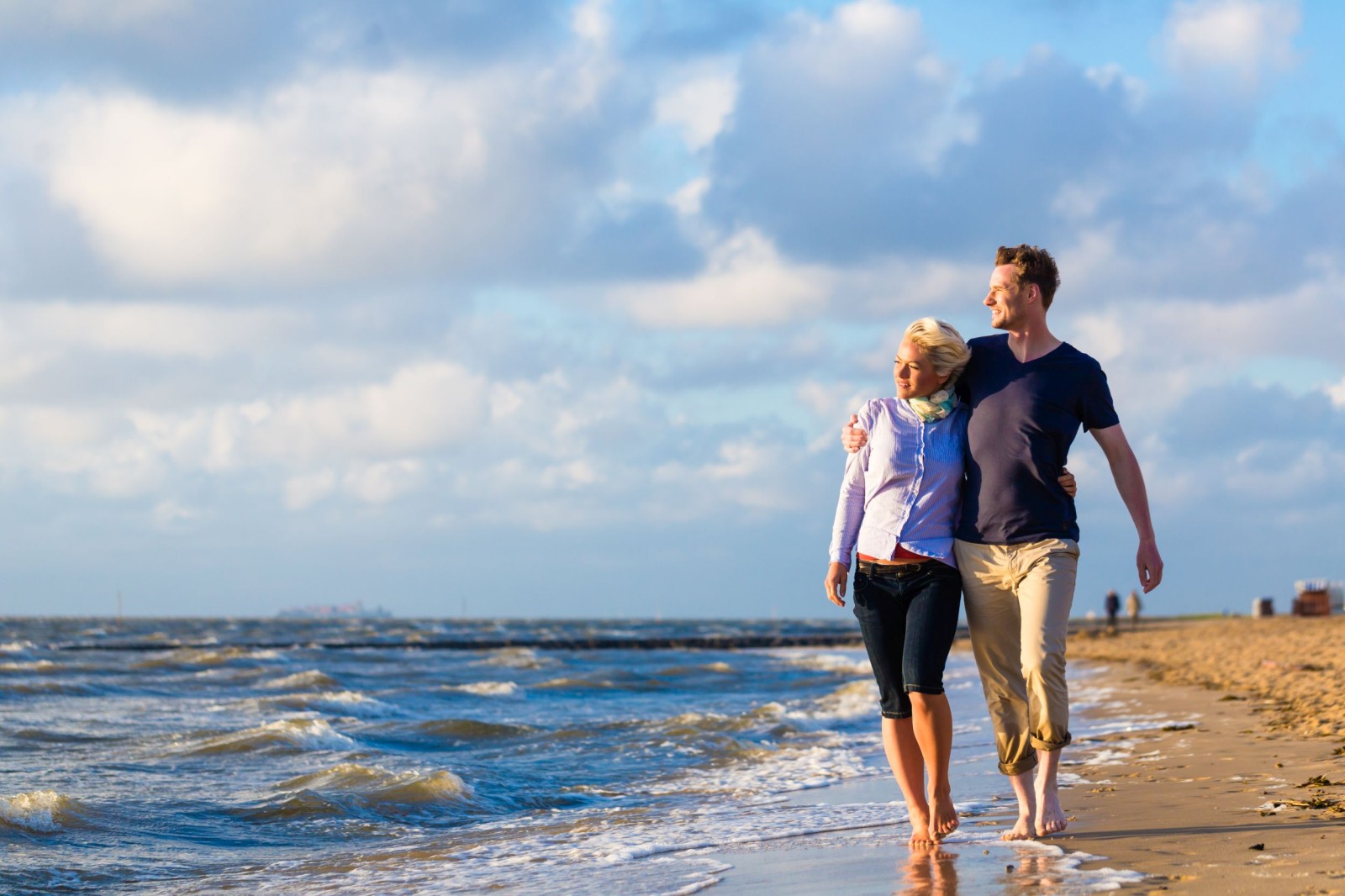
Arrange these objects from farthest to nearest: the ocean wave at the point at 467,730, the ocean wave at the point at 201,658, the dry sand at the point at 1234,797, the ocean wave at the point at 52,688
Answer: the ocean wave at the point at 201,658
the ocean wave at the point at 52,688
the ocean wave at the point at 467,730
the dry sand at the point at 1234,797

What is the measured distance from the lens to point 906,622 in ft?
15.4

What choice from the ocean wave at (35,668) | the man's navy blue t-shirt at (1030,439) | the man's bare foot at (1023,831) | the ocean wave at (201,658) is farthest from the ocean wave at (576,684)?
the man's navy blue t-shirt at (1030,439)

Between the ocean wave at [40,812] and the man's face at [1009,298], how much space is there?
6581 mm

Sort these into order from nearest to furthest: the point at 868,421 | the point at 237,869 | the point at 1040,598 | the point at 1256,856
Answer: the point at 1256,856, the point at 1040,598, the point at 868,421, the point at 237,869

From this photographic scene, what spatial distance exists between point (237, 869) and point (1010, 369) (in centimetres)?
484

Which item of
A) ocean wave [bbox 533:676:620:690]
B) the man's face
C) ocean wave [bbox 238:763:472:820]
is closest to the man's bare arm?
the man's face

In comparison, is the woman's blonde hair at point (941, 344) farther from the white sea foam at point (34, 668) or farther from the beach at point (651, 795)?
the white sea foam at point (34, 668)

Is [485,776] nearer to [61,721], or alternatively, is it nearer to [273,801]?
[273,801]

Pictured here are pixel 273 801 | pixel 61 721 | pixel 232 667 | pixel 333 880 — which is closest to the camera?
pixel 333 880

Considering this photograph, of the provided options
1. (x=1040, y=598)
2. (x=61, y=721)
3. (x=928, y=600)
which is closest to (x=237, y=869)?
(x=928, y=600)

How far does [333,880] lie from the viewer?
5.87 m

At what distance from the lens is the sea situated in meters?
5.61

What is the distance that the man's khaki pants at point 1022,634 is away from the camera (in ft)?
14.6

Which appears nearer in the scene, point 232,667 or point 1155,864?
point 1155,864
